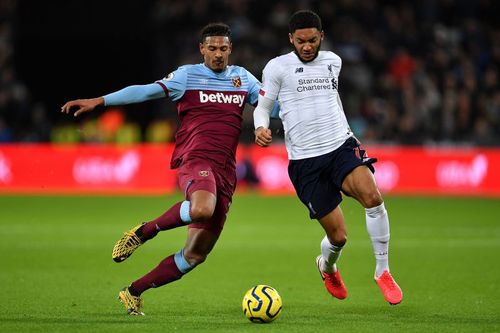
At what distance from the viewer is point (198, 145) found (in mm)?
8078

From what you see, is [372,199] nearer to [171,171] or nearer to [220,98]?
[220,98]

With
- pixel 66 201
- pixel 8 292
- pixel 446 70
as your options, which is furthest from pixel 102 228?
pixel 446 70

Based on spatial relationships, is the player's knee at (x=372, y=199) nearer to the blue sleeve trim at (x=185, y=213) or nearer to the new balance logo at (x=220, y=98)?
the new balance logo at (x=220, y=98)

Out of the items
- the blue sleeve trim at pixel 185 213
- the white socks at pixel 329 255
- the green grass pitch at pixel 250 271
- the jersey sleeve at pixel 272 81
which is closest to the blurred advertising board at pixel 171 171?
the green grass pitch at pixel 250 271

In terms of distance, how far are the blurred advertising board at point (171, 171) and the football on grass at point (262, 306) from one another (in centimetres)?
1370

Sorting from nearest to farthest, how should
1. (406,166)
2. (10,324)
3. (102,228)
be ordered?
(10,324), (102,228), (406,166)

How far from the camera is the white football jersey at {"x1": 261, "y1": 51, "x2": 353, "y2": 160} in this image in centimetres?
818

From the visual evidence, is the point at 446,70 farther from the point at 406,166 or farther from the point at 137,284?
the point at 137,284

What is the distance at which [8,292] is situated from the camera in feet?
29.9

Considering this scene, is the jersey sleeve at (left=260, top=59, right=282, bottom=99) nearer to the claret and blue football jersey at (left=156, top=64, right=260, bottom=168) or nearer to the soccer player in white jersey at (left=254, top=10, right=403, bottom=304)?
the soccer player in white jersey at (left=254, top=10, right=403, bottom=304)

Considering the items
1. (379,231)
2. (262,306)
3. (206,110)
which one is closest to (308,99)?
(206,110)

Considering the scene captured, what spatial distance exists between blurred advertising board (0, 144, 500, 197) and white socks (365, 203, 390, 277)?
42.6ft

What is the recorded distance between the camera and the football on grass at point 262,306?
749cm

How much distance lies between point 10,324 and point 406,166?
15185mm
